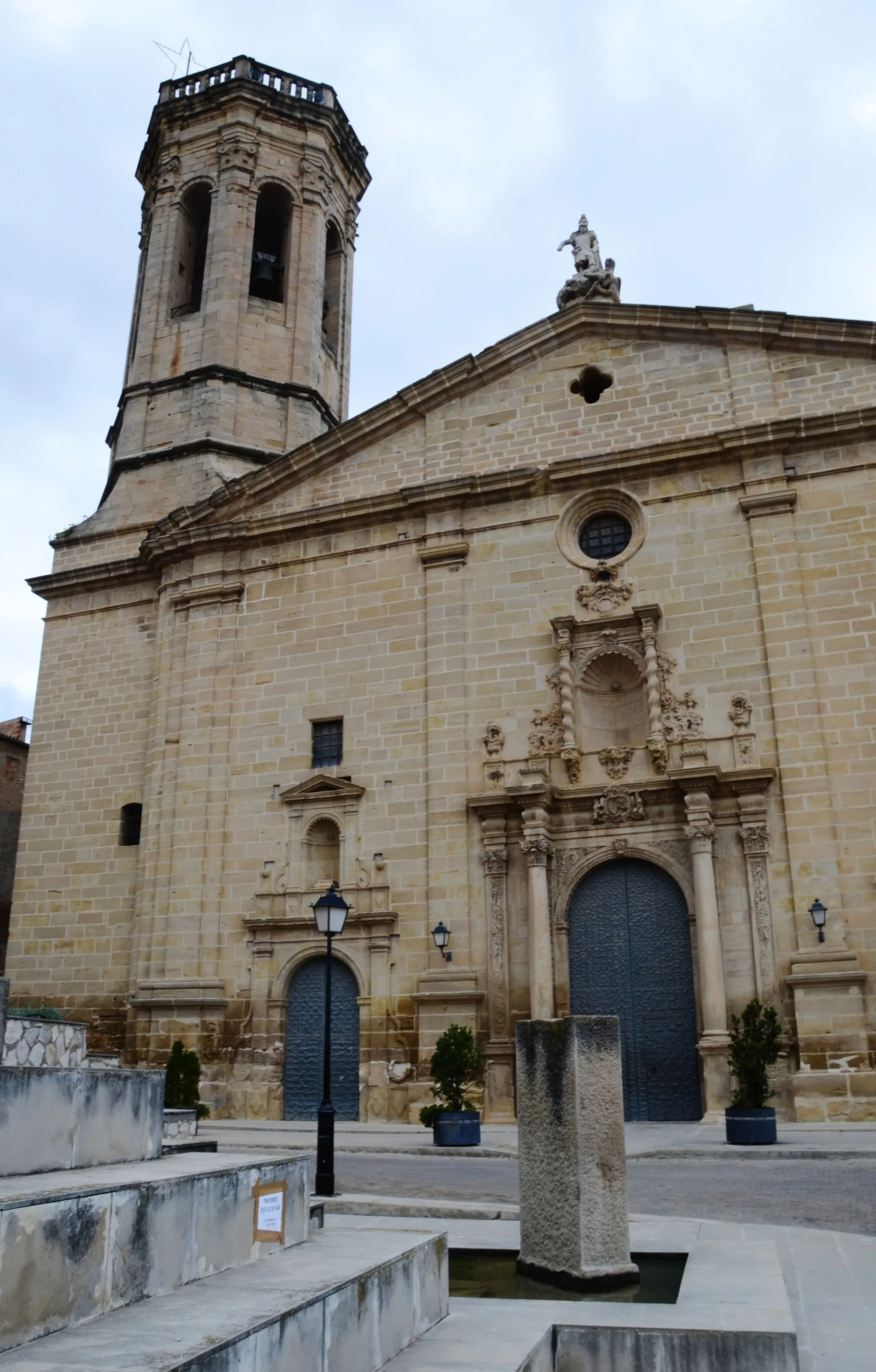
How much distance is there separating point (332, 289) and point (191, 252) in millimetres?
3751

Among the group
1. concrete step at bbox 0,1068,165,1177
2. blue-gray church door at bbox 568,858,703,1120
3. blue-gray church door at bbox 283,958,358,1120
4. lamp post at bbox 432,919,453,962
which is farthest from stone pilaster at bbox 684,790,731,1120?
concrete step at bbox 0,1068,165,1177

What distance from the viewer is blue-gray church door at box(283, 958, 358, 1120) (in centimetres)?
1988

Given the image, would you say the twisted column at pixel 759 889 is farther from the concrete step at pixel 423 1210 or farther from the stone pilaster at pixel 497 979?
the concrete step at pixel 423 1210

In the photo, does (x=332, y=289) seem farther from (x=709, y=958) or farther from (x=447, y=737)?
(x=709, y=958)

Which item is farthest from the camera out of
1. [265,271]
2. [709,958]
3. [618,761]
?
[265,271]

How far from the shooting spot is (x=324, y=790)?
21234 millimetres

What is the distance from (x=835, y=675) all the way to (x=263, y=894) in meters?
10.7

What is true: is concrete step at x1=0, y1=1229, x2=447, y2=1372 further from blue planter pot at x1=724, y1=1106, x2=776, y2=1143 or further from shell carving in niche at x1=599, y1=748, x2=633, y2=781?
shell carving in niche at x1=599, y1=748, x2=633, y2=781

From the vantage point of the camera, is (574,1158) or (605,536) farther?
(605,536)

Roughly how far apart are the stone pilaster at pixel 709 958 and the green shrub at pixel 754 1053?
1.05 metres

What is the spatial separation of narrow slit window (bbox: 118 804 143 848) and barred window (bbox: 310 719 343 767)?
4123mm

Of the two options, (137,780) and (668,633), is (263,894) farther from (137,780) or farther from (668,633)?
(668,633)

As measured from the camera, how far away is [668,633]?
2005 centimetres

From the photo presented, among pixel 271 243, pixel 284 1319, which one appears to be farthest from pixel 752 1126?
pixel 271 243
